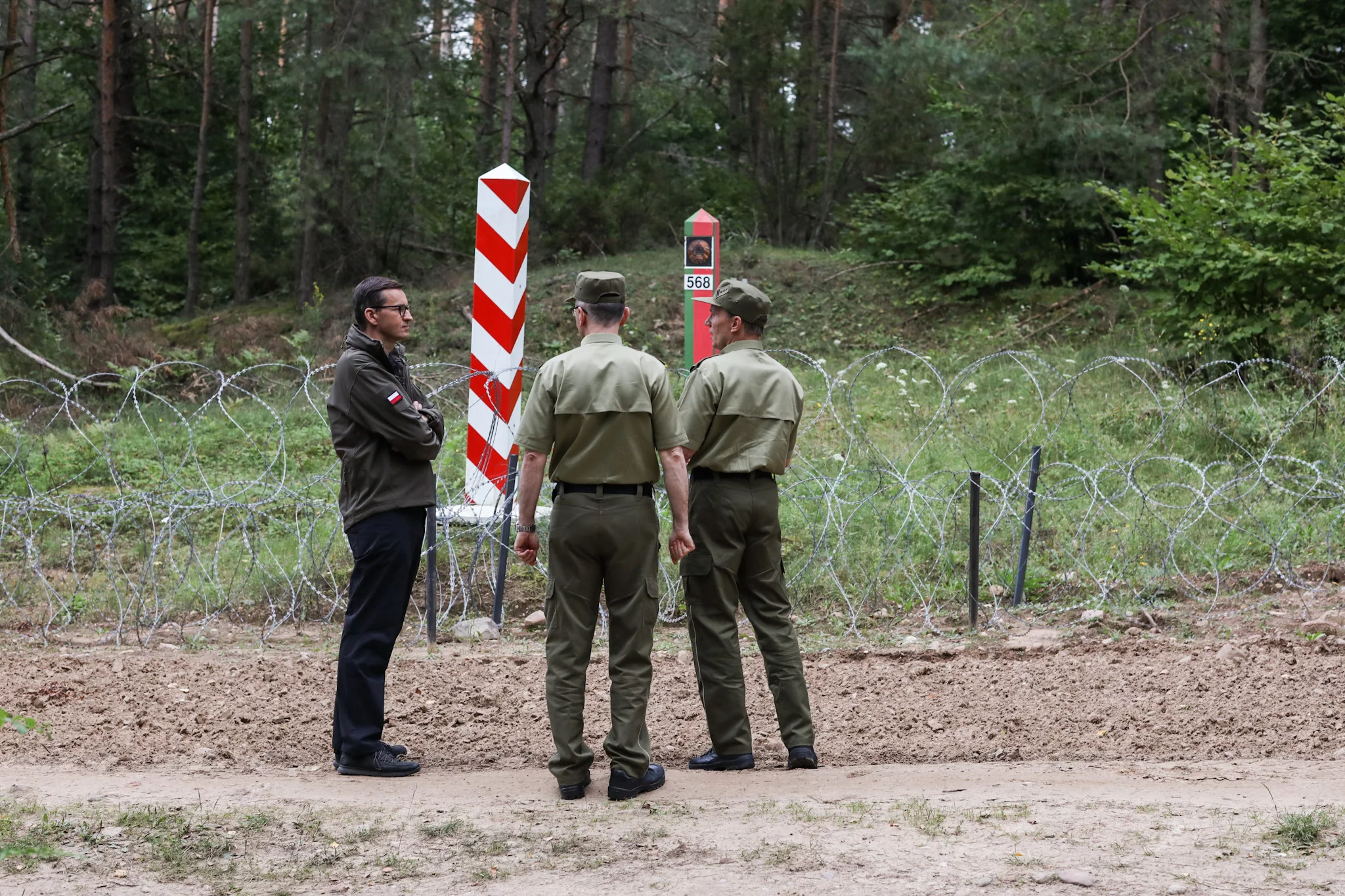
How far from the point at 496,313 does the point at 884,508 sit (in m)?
2.92

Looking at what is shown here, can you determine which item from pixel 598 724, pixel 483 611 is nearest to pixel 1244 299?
pixel 483 611

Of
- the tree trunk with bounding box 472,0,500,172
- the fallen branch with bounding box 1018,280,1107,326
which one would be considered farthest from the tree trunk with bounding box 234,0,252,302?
the fallen branch with bounding box 1018,280,1107,326

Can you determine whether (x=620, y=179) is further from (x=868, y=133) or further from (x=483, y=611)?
(x=483, y=611)

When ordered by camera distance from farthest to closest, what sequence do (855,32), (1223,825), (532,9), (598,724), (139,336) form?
(855,32) < (532,9) < (139,336) < (598,724) < (1223,825)

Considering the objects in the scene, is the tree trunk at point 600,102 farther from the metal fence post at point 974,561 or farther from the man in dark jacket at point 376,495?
the man in dark jacket at point 376,495

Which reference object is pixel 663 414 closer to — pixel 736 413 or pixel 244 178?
pixel 736 413

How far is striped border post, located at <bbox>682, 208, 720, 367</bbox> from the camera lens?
27.5 feet

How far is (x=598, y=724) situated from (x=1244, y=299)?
833 centimetres

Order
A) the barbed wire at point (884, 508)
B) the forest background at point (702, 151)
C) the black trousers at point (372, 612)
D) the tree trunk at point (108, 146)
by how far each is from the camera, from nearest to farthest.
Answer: the black trousers at point (372, 612)
the barbed wire at point (884, 508)
the forest background at point (702, 151)
the tree trunk at point (108, 146)

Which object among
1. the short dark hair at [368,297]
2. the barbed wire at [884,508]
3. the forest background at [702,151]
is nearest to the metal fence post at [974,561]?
the barbed wire at [884,508]

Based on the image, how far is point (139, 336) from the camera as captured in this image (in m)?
16.9

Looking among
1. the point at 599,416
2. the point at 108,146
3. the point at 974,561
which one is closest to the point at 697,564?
the point at 599,416

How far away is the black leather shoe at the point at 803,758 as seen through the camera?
4961 mm

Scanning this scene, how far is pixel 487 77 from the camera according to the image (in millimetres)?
23766
